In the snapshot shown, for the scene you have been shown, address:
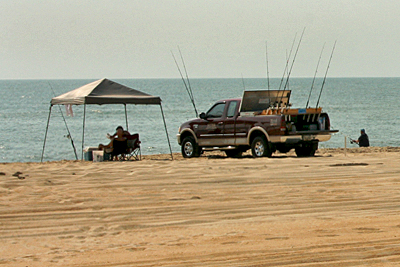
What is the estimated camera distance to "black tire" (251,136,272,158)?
15875mm

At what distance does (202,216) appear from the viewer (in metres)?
8.35

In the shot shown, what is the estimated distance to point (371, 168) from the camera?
1228 centimetres

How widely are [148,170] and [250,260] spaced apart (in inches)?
254

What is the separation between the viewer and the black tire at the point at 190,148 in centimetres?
1775

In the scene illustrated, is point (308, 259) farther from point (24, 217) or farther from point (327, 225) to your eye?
point (24, 217)

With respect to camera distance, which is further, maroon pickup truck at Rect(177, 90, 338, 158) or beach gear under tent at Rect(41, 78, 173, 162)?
beach gear under tent at Rect(41, 78, 173, 162)

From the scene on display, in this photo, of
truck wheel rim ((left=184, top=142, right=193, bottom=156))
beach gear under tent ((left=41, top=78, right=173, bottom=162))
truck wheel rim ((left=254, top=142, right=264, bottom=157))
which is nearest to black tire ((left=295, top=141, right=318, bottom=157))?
truck wheel rim ((left=254, top=142, right=264, bottom=157))

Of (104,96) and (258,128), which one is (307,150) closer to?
(258,128)

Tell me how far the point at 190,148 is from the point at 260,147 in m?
2.47

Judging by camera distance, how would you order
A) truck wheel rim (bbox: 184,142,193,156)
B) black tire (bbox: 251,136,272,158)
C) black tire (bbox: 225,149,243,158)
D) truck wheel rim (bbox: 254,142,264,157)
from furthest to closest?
truck wheel rim (bbox: 184,142,193,156)
black tire (bbox: 225,149,243,158)
truck wheel rim (bbox: 254,142,264,157)
black tire (bbox: 251,136,272,158)

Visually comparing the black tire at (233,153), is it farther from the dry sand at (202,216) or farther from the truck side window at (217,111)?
the dry sand at (202,216)

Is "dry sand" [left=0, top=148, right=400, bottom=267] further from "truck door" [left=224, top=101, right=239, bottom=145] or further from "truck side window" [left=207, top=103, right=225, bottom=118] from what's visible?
"truck side window" [left=207, top=103, right=225, bottom=118]

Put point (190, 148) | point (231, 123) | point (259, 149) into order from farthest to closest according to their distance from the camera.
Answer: point (190, 148) → point (231, 123) → point (259, 149)

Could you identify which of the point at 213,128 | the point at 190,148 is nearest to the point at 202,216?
the point at 213,128
